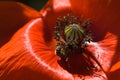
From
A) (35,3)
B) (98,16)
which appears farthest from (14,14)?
(98,16)

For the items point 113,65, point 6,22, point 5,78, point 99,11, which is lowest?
point 5,78

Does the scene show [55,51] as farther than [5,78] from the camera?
Yes

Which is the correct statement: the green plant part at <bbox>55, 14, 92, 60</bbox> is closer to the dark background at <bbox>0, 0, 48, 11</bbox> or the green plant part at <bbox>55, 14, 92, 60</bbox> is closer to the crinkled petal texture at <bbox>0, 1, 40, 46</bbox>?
the crinkled petal texture at <bbox>0, 1, 40, 46</bbox>

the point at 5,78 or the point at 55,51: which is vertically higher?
the point at 55,51

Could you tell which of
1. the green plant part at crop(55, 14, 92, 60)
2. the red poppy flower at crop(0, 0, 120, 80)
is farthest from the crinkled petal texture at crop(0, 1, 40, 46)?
the green plant part at crop(55, 14, 92, 60)

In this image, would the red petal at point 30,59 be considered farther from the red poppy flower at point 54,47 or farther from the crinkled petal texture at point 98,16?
the crinkled petal texture at point 98,16

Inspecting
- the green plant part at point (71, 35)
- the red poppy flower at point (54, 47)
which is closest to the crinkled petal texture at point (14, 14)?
the red poppy flower at point (54, 47)

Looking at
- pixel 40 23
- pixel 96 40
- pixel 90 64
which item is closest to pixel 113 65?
pixel 90 64

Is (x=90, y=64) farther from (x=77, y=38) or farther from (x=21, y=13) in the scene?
(x=21, y=13)
